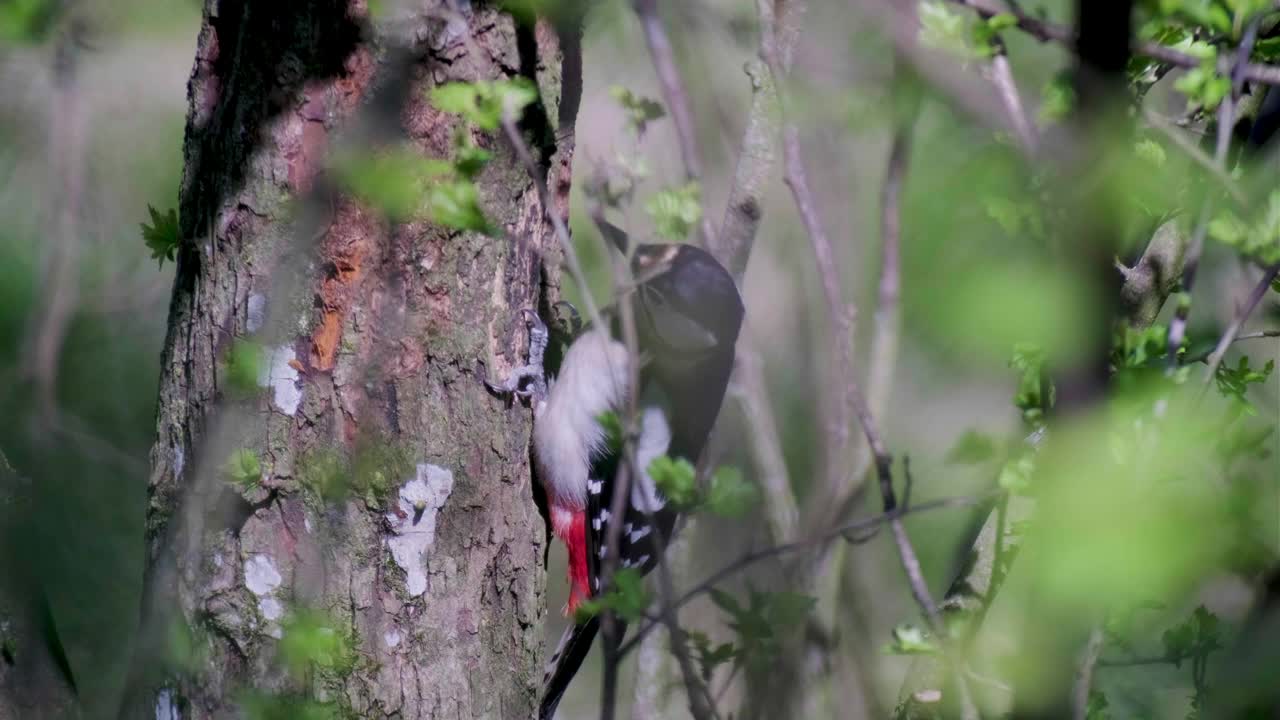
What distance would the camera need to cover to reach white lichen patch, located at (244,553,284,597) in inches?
82.7

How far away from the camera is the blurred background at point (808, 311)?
1275 millimetres

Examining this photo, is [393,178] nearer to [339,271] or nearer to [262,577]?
[339,271]

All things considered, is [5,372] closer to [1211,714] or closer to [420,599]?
[420,599]

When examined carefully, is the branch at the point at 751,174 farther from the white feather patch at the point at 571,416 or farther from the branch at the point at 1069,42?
the branch at the point at 1069,42

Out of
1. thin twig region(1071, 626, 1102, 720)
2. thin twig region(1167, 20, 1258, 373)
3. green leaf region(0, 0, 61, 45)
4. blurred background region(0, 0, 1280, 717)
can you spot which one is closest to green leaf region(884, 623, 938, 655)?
blurred background region(0, 0, 1280, 717)

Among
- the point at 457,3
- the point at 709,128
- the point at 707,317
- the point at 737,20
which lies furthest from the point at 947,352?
the point at 709,128

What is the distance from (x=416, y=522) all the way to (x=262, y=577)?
292 mm

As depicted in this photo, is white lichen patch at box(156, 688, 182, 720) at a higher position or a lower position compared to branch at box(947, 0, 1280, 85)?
lower

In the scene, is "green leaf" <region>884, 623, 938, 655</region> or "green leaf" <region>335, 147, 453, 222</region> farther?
"green leaf" <region>335, 147, 453, 222</region>

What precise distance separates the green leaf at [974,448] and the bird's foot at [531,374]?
1030 millimetres

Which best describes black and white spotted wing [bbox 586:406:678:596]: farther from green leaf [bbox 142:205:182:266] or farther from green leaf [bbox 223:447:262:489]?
green leaf [bbox 142:205:182:266]

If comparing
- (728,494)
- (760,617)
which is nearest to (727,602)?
(760,617)

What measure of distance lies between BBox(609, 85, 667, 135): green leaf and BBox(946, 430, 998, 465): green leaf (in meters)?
0.84

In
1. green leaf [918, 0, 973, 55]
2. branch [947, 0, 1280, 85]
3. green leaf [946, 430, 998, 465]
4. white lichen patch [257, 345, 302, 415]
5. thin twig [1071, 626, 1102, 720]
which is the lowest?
thin twig [1071, 626, 1102, 720]
